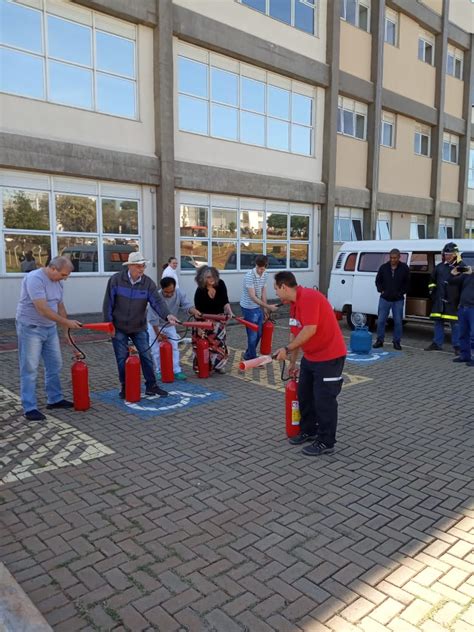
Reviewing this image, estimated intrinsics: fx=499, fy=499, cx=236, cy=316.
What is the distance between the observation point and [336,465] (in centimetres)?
471

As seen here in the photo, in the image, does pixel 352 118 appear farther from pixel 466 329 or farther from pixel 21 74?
pixel 466 329

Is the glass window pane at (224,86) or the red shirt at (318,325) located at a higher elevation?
the glass window pane at (224,86)

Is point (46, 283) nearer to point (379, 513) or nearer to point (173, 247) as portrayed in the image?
point (379, 513)

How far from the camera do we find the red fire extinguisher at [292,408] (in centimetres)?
516

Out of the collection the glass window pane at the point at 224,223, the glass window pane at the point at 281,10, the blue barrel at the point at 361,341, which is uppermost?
the glass window pane at the point at 281,10

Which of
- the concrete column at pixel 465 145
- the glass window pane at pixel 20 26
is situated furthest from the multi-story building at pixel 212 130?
the concrete column at pixel 465 145

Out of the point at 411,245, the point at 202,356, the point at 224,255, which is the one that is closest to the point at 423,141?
the point at 224,255

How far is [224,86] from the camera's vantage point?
1658 cm

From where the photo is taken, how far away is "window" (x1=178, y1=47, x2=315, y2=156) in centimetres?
1573

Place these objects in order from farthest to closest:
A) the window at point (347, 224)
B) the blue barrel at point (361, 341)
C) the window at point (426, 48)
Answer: the window at point (426, 48) → the window at point (347, 224) → the blue barrel at point (361, 341)

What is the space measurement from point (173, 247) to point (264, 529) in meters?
12.5

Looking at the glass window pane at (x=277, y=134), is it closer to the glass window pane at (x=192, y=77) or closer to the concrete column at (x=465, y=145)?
the glass window pane at (x=192, y=77)

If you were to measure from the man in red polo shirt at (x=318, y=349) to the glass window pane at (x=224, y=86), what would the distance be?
1346 centimetres

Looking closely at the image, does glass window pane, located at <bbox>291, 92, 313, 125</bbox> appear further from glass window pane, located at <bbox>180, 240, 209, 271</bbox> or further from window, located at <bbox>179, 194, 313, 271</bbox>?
glass window pane, located at <bbox>180, 240, 209, 271</bbox>
